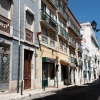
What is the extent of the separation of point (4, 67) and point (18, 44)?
97.6 inches

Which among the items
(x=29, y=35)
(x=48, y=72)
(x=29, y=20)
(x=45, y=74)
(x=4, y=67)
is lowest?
(x=45, y=74)

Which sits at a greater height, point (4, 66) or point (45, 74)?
point (4, 66)

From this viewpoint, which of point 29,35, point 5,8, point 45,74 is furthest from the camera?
point 45,74

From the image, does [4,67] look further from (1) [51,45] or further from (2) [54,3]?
(2) [54,3]

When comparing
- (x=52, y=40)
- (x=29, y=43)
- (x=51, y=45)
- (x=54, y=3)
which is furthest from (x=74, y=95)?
(x=54, y=3)

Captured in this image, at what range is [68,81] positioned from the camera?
35.0 m

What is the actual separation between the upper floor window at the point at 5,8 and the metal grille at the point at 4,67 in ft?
9.32

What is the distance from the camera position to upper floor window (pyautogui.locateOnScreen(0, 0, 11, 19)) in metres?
16.6

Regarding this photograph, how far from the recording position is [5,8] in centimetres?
1694

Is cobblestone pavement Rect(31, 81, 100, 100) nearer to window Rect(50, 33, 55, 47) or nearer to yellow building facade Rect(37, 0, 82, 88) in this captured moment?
yellow building facade Rect(37, 0, 82, 88)

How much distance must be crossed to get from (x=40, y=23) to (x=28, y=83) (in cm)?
631

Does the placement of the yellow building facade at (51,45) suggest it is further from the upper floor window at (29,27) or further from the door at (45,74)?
the upper floor window at (29,27)

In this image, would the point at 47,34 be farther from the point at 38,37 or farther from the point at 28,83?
the point at 28,83

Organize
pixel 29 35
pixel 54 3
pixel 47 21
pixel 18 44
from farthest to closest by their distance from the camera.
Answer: pixel 54 3 < pixel 47 21 < pixel 29 35 < pixel 18 44
